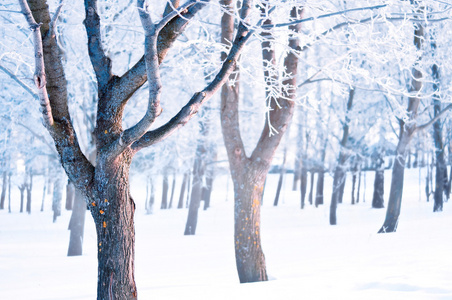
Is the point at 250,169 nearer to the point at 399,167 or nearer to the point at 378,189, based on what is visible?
the point at 399,167

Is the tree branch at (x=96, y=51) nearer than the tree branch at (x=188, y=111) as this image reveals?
No

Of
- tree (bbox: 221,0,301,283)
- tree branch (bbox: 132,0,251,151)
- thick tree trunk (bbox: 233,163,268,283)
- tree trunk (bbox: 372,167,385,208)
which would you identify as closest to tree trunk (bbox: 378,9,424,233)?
tree (bbox: 221,0,301,283)

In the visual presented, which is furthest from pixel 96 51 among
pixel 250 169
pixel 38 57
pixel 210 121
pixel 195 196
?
pixel 195 196

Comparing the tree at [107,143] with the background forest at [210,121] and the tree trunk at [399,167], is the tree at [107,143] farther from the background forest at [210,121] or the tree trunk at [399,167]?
the tree trunk at [399,167]

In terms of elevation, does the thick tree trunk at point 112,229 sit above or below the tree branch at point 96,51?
below

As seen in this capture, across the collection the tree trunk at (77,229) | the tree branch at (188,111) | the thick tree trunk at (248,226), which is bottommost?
the tree trunk at (77,229)

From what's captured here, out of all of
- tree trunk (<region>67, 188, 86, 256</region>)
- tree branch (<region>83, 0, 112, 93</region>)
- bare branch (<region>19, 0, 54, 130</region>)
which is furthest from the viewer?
tree trunk (<region>67, 188, 86, 256</region>)

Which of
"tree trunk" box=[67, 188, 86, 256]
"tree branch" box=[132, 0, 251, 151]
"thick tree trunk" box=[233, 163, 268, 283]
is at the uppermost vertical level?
"tree branch" box=[132, 0, 251, 151]

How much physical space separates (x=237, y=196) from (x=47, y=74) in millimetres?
3470

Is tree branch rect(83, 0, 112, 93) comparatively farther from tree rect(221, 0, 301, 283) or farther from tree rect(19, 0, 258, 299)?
tree rect(221, 0, 301, 283)

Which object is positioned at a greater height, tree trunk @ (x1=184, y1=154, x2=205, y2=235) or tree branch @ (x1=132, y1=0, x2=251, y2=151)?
tree branch @ (x1=132, y1=0, x2=251, y2=151)

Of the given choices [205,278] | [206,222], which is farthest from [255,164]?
[206,222]

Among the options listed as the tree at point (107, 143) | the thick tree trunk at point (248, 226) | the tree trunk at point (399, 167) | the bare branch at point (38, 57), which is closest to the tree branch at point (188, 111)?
the tree at point (107, 143)

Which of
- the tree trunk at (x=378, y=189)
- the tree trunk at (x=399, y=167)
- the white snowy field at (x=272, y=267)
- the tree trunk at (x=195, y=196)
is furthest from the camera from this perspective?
the tree trunk at (x=378, y=189)
